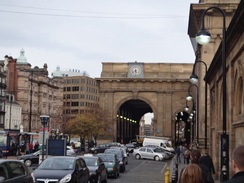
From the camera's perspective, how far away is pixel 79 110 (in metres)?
168

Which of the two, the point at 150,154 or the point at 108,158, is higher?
the point at 108,158

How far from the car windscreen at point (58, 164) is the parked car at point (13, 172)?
468 cm

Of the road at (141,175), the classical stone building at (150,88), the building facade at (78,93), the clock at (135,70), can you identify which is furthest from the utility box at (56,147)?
the building facade at (78,93)

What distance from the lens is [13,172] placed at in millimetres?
12617

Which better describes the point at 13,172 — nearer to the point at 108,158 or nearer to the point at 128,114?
the point at 108,158

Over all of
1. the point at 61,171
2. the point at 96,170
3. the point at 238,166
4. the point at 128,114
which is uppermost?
the point at 128,114

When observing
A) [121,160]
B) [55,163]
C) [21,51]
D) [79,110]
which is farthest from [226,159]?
[79,110]

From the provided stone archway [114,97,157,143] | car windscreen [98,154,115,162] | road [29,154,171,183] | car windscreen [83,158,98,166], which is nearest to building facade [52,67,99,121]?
stone archway [114,97,157,143]

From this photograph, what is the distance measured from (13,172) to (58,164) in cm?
581

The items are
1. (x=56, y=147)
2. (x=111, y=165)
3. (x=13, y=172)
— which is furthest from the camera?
(x=56, y=147)

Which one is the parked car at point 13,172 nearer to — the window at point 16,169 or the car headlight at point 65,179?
the window at point 16,169

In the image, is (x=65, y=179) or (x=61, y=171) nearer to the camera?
(x=65, y=179)

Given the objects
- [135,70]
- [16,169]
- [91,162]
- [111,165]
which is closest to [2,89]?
[135,70]

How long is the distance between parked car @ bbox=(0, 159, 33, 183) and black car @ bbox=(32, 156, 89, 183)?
3471 millimetres
